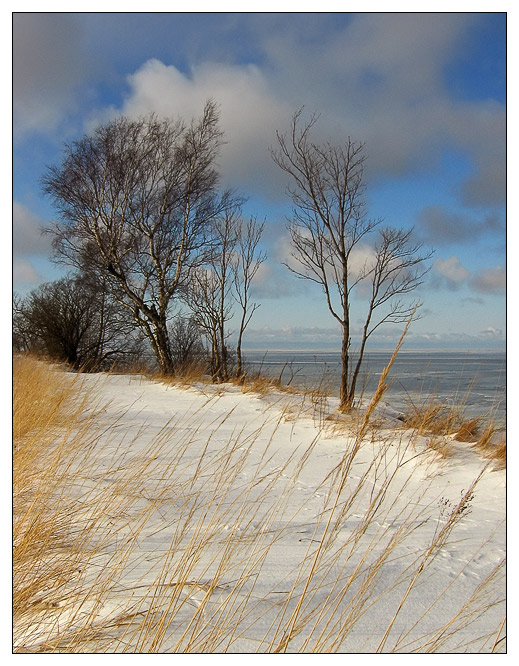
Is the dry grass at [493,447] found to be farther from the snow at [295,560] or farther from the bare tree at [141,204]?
the bare tree at [141,204]

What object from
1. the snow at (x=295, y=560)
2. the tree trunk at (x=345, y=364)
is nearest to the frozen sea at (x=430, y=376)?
the tree trunk at (x=345, y=364)

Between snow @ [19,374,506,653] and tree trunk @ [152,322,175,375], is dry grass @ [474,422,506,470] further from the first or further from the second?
tree trunk @ [152,322,175,375]

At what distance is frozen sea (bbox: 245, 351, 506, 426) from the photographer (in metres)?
6.03

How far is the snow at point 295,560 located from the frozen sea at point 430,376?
1171 mm

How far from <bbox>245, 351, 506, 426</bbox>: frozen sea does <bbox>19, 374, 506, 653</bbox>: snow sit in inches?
46.1

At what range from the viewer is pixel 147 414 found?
729 cm

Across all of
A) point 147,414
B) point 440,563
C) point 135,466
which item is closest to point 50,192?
point 147,414

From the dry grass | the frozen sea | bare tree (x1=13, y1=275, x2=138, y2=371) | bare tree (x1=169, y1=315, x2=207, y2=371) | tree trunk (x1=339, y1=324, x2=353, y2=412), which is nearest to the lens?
the dry grass

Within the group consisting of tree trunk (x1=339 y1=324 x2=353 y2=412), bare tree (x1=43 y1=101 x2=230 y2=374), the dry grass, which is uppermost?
bare tree (x1=43 y1=101 x2=230 y2=374)

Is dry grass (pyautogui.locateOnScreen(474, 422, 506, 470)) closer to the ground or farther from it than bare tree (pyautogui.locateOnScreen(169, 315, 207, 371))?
closer to the ground

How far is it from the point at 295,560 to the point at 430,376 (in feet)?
21.4

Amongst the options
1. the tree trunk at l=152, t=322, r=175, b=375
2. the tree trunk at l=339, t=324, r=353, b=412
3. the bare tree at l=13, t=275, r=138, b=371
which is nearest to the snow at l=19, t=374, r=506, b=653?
the tree trunk at l=339, t=324, r=353, b=412

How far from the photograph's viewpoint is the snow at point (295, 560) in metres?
1.83
